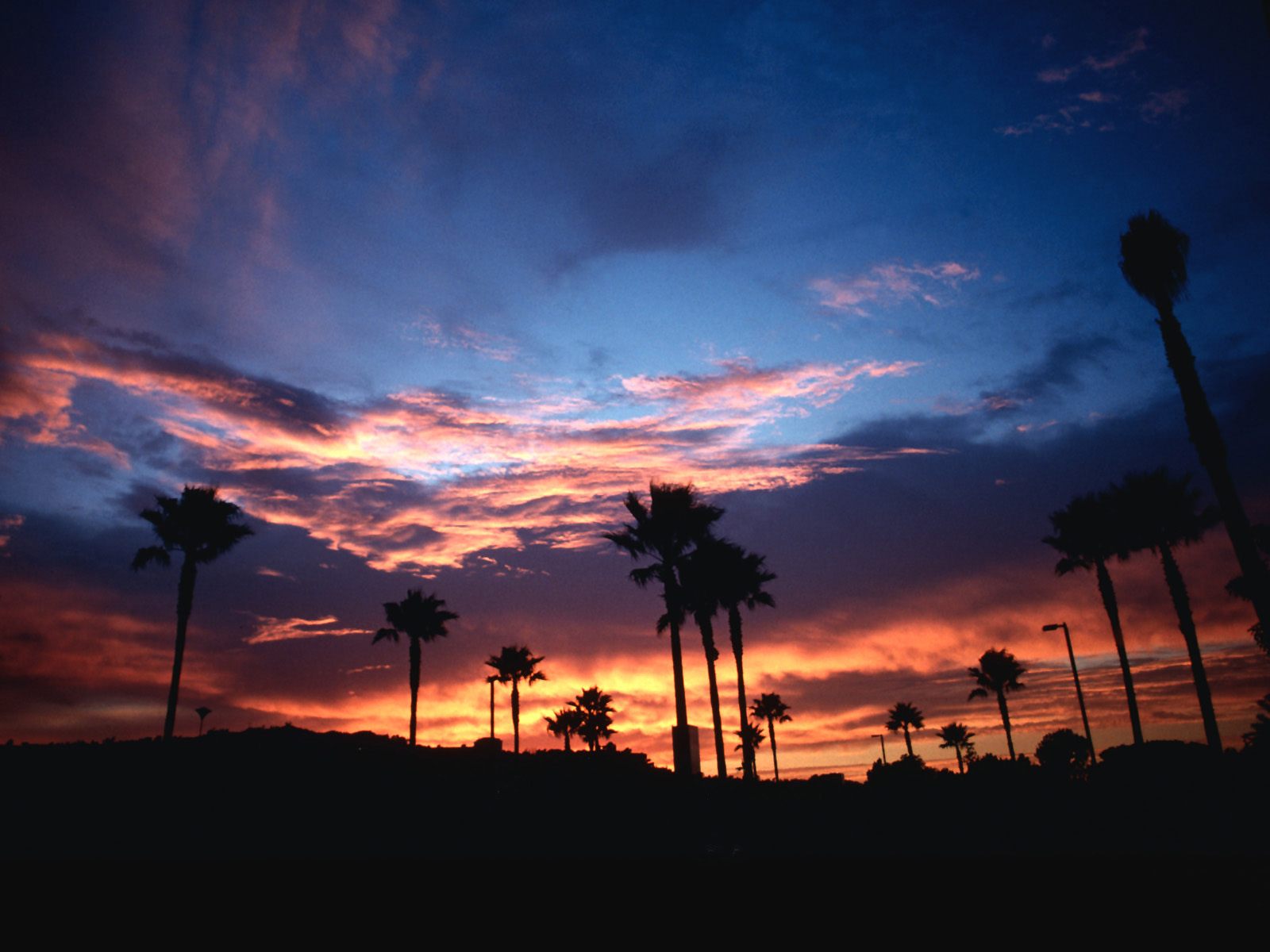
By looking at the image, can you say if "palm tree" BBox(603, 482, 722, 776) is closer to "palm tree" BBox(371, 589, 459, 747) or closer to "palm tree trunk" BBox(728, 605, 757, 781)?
"palm tree trunk" BBox(728, 605, 757, 781)

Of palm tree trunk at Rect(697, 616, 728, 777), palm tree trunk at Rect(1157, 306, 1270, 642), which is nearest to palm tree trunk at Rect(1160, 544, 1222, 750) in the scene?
palm tree trunk at Rect(1157, 306, 1270, 642)

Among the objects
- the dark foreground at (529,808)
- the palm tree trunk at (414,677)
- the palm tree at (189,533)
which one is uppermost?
the palm tree at (189,533)

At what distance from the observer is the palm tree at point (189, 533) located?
112 ft

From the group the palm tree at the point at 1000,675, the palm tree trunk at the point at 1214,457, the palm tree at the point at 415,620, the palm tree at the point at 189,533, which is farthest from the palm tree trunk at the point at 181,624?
the palm tree at the point at 1000,675

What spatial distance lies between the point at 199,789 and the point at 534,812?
11.4m

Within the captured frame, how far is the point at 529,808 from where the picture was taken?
2136cm

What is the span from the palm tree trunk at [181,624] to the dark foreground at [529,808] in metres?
4.11

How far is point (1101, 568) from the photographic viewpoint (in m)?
38.8


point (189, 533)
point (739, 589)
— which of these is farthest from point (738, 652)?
point (189, 533)

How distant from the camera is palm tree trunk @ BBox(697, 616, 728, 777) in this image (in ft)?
107

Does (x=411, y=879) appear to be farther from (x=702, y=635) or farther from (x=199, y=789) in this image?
(x=702, y=635)

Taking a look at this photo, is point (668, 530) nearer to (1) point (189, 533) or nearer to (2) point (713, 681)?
(2) point (713, 681)

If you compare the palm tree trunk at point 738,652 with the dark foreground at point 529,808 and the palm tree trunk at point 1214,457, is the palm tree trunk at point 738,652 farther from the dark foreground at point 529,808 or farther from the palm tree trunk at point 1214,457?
the palm tree trunk at point 1214,457

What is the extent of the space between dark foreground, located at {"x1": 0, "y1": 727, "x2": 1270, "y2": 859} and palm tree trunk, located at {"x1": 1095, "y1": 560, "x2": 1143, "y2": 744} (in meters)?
8.12
